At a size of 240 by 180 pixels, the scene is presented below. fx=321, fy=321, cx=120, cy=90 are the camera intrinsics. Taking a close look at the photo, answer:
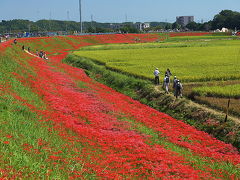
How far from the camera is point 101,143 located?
16.2 metres

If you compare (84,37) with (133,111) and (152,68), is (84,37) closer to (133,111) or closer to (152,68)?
(152,68)

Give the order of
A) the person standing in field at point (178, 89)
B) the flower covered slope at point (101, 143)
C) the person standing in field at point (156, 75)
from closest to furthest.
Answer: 1. the flower covered slope at point (101, 143)
2. the person standing in field at point (178, 89)
3. the person standing in field at point (156, 75)

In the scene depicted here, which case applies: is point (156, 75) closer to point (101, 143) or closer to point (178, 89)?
point (178, 89)

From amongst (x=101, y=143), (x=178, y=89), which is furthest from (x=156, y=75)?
(x=101, y=143)

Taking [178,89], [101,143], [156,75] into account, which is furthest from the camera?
[156,75]

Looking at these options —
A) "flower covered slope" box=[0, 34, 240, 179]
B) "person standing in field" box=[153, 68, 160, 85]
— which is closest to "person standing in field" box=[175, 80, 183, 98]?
"flower covered slope" box=[0, 34, 240, 179]

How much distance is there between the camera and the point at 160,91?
29.7 metres

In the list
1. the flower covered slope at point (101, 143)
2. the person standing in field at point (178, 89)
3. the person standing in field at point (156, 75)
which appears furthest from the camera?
the person standing in field at point (156, 75)

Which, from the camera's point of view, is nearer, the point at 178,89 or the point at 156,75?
the point at 178,89

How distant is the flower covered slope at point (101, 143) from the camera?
12.2 m

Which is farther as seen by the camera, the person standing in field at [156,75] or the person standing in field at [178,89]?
the person standing in field at [156,75]

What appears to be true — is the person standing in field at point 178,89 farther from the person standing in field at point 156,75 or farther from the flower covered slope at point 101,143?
the person standing in field at point 156,75

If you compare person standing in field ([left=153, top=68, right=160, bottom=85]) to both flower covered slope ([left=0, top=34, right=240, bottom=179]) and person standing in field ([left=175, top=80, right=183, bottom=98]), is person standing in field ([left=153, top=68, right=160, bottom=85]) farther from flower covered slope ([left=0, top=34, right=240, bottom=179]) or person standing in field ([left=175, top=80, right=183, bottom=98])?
person standing in field ([left=175, top=80, right=183, bottom=98])

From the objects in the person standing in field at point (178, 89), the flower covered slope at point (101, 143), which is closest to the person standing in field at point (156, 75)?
the flower covered slope at point (101, 143)
